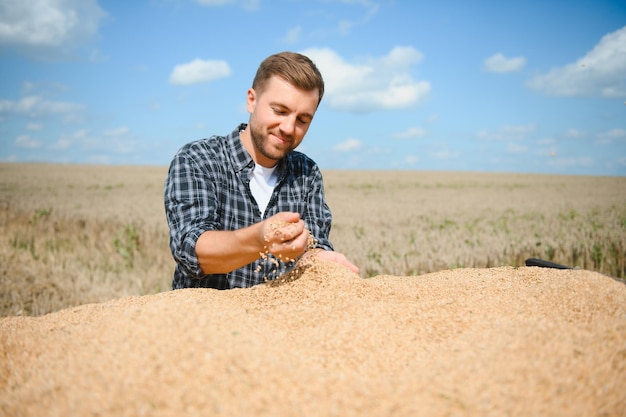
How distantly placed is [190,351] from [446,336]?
30.6 inches

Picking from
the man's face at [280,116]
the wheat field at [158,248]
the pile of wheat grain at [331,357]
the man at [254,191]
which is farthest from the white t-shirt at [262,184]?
the wheat field at [158,248]

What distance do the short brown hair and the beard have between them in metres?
0.22

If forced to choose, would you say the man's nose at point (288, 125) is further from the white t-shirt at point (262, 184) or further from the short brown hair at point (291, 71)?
the white t-shirt at point (262, 184)

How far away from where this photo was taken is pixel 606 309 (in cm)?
157

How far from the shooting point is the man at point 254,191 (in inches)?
78.5

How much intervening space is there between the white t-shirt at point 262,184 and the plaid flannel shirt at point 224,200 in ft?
0.13

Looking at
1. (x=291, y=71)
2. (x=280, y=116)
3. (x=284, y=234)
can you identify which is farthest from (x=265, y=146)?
(x=284, y=234)

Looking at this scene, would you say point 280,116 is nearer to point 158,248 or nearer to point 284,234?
point 284,234

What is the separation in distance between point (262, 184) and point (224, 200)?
0.95ft

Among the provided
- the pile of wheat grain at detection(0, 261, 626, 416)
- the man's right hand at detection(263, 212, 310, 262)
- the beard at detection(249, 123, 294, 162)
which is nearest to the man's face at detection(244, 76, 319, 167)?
the beard at detection(249, 123, 294, 162)

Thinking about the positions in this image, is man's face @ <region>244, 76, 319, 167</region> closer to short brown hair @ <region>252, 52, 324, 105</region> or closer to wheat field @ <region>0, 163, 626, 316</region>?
short brown hair @ <region>252, 52, 324, 105</region>

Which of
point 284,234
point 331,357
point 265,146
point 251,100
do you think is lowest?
point 331,357

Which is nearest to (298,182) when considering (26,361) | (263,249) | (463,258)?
(263,249)

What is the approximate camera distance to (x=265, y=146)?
8.25ft
